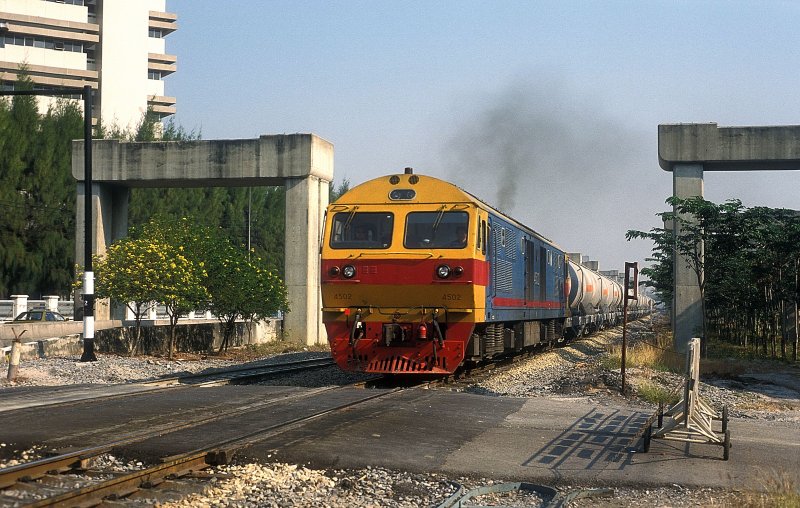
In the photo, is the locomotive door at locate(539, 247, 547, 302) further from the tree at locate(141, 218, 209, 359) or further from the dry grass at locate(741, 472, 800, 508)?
the dry grass at locate(741, 472, 800, 508)

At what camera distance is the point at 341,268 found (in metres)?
17.6

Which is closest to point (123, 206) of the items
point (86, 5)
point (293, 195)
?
point (293, 195)

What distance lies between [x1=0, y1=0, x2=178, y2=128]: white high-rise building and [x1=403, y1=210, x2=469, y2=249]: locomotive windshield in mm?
70305

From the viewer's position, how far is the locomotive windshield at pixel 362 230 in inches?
698

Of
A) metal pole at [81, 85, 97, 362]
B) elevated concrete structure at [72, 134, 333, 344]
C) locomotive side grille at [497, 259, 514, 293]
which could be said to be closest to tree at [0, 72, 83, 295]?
elevated concrete structure at [72, 134, 333, 344]

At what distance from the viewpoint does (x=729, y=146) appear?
98.7 ft

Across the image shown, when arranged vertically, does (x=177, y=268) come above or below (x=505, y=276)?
above

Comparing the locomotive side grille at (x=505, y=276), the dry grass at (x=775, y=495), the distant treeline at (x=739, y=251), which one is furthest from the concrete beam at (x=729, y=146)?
the dry grass at (x=775, y=495)

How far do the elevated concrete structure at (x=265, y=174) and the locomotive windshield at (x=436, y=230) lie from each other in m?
16.7

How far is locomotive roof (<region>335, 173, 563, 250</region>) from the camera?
17.6 m

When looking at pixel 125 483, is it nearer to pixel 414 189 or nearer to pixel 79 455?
pixel 79 455

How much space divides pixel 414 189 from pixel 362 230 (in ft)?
4.15

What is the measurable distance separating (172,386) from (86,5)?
78.8 meters

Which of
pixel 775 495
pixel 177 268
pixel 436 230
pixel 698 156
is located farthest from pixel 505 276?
pixel 698 156
